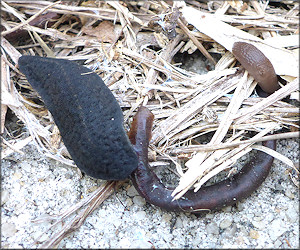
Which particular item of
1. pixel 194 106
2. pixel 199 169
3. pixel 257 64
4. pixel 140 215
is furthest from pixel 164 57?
pixel 140 215

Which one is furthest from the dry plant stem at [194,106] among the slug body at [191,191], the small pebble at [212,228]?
the small pebble at [212,228]

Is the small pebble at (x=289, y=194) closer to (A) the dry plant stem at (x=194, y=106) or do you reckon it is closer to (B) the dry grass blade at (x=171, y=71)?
(B) the dry grass blade at (x=171, y=71)

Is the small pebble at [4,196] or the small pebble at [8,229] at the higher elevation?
the small pebble at [4,196]

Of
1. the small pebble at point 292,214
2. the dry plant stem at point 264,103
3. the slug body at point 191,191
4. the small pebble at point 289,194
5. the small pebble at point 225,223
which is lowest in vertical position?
the small pebble at point 225,223

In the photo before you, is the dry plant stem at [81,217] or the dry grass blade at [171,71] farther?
the dry grass blade at [171,71]

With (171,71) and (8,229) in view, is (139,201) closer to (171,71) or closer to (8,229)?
(8,229)

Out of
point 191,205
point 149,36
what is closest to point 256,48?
point 149,36

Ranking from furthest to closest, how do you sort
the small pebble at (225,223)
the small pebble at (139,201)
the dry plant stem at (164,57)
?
the dry plant stem at (164,57)
the small pebble at (139,201)
the small pebble at (225,223)
